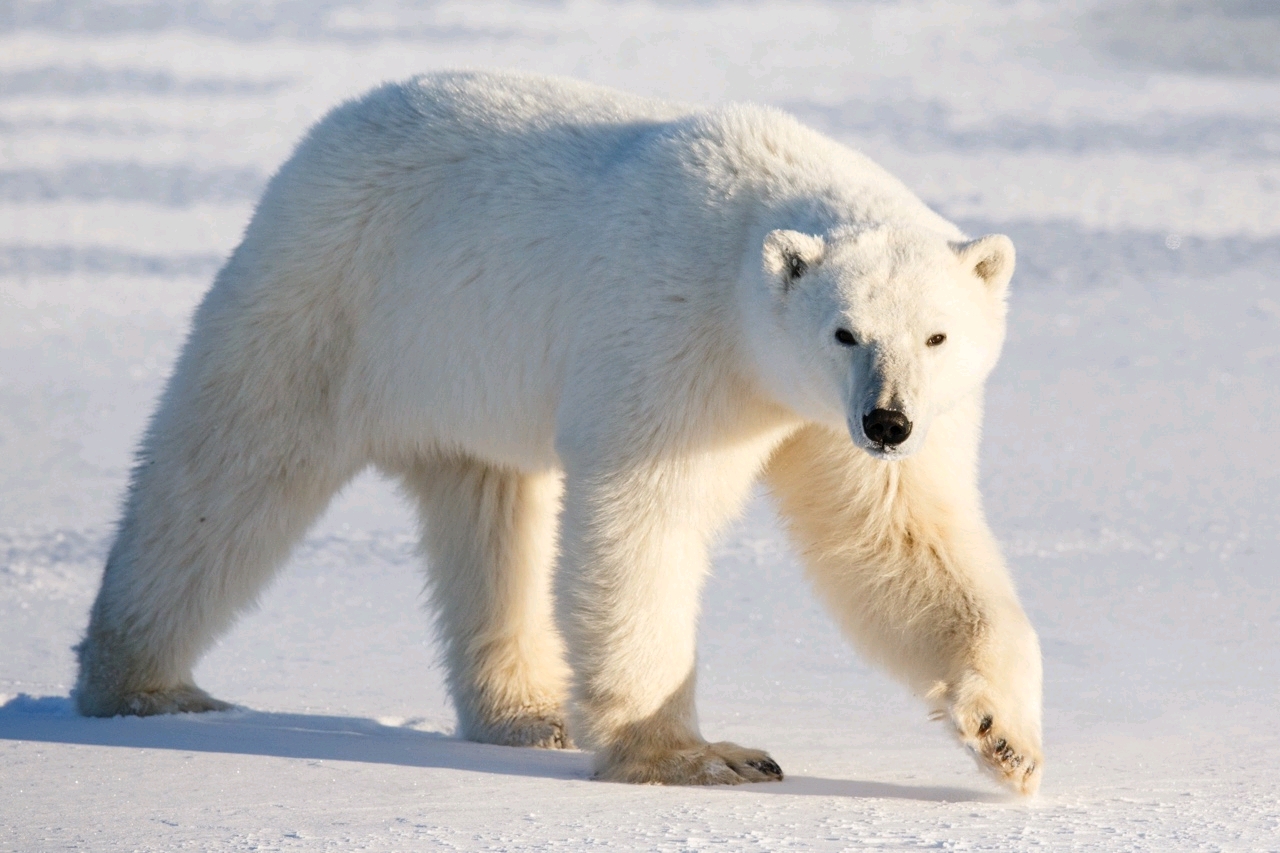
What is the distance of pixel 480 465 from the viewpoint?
4746 millimetres

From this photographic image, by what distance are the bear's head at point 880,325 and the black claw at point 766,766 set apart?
73 cm

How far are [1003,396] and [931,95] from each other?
7257 millimetres

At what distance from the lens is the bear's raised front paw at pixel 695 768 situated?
3.69 meters

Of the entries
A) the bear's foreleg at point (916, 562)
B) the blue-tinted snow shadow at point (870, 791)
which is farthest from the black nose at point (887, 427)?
the blue-tinted snow shadow at point (870, 791)

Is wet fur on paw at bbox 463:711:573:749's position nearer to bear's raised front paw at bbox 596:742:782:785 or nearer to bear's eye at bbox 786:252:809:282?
bear's raised front paw at bbox 596:742:782:785

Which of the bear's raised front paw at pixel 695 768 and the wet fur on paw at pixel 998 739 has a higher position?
the wet fur on paw at pixel 998 739

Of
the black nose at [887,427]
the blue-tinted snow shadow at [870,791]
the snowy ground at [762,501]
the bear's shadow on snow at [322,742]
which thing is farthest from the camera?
the bear's shadow on snow at [322,742]

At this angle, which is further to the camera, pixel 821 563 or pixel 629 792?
pixel 821 563

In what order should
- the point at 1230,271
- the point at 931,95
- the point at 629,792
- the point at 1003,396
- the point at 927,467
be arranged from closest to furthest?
the point at 629,792 < the point at 927,467 < the point at 1003,396 < the point at 1230,271 < the point at 931,95

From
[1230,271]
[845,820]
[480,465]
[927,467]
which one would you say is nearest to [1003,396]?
[1230,271]

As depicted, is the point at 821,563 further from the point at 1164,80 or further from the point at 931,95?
the point at 1164,80

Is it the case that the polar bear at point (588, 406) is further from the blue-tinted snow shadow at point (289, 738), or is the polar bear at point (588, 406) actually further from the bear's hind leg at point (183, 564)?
the blue-tinted snow shadow at point (289, 738)

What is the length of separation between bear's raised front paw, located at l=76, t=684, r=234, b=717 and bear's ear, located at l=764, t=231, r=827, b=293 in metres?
2.00

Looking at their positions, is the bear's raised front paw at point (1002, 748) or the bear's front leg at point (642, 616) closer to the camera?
the bear's raised front paw at point (1002, 748)
